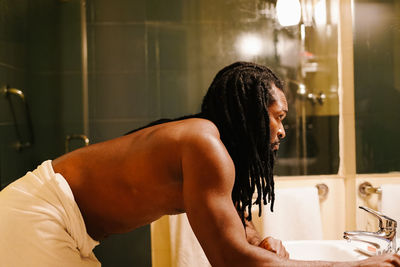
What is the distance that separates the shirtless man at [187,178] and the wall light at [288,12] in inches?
35.7

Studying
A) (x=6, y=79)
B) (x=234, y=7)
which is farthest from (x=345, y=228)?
(x=6, y=79)

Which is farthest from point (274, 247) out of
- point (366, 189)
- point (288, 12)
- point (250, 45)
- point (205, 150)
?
point (288, 12)

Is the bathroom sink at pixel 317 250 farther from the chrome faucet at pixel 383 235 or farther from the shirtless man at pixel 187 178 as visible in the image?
the shirtless man at pixel 187 178

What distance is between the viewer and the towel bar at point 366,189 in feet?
4.91

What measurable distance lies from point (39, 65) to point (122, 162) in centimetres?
123

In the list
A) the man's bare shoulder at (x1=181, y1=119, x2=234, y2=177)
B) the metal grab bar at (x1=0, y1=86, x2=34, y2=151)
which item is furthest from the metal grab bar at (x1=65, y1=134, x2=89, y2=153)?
the man's bare shoulder at (x1=181, y1=119, x2=234, y2=177)

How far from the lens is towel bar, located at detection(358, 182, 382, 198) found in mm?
1498

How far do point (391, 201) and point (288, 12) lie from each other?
0.95m

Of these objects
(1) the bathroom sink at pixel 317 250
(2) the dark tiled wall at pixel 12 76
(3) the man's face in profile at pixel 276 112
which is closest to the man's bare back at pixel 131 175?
(3) the man's face in profile at pixel 276 112

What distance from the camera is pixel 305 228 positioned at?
5.26 ft

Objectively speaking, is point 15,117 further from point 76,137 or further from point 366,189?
point 366,189

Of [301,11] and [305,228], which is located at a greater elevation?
[301,11]

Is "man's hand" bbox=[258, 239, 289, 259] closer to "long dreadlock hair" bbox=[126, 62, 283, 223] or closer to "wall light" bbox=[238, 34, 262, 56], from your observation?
"long dreadlock hair" bbox=[126, 62, 283, 223]

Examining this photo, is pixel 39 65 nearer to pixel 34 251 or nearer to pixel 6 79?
pixel 6 79
